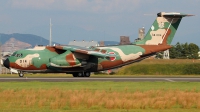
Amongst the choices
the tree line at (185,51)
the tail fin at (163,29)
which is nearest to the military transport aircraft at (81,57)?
the tail fin at (163,29)

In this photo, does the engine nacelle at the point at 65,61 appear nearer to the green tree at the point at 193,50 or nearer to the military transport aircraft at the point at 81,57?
the military transport aircraft at the point at 81,57

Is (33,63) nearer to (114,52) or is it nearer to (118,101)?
(114,52)

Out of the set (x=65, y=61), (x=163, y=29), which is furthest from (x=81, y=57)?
(x=163, y=29)

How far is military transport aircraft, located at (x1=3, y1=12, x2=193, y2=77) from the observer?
5084cm

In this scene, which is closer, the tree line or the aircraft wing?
the aircraft wing

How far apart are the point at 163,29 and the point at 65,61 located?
1282cm

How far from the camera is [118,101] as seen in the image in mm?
23344

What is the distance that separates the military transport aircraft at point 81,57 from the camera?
50844 mm

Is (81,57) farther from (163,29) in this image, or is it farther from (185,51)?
(185,51)

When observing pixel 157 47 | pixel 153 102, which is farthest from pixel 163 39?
pixel 153 102

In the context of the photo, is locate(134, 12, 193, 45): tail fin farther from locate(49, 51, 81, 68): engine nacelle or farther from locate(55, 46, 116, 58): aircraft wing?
locate(49, 51, 81, 68): engine nacelle

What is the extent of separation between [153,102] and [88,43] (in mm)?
104219

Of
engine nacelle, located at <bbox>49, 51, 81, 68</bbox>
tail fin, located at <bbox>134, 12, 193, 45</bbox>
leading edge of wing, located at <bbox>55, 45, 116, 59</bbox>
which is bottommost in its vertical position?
engine nacelle, located at <bbox>49, 51, 81, 68</bbox>

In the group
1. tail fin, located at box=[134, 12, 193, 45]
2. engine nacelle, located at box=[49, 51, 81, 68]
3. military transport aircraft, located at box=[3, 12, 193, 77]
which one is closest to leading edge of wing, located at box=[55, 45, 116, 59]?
military transport aircraft, located at box=[3, 12, 193, 77]
